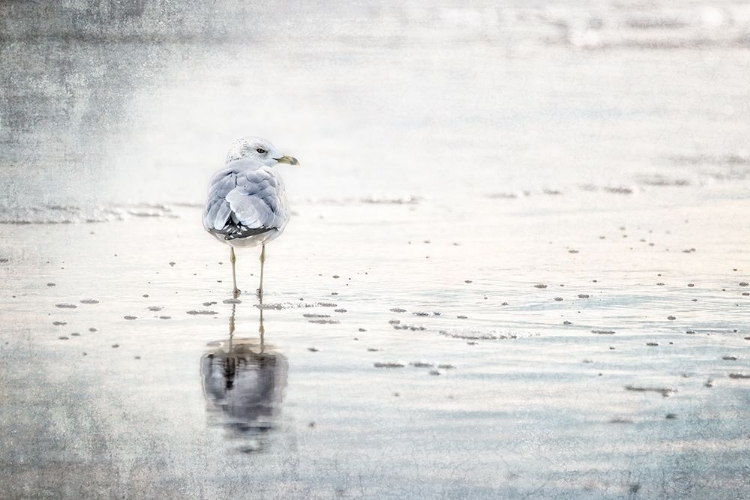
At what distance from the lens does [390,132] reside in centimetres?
1016

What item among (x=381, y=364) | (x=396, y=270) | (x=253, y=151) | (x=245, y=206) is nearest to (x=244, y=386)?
(x=381, y=364)

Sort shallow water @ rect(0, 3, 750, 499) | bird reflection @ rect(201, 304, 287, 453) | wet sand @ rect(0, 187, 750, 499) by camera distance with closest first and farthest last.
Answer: wet sand @ rect(0, 187, 750, 499)
shallow water @ rect(0, 3, 750, 499)
bird reflection @ rect(201, 304, 287, 453)

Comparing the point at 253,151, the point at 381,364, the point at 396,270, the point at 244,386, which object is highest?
the point at 253,151

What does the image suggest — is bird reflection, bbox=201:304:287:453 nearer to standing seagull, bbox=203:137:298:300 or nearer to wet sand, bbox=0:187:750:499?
wet sand, bbox=0:187:750:499

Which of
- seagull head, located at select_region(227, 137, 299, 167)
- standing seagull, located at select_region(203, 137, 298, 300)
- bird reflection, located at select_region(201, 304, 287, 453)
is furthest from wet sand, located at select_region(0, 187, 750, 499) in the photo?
seagull head, located at select_region(227, 137, 299, 167)

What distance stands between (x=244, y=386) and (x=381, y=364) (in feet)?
1.79

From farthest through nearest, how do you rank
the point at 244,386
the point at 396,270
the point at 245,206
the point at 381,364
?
the point at 396,270 → the point at 245,206 → the point at 381,364 → the point at 244,386

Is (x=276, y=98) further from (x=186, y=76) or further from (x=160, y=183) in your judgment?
(x=160, y=183)

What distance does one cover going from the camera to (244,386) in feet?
13.2

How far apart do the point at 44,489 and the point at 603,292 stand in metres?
3.08

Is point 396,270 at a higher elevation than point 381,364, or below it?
higher

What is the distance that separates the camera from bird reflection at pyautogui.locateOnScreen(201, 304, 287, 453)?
360 cm

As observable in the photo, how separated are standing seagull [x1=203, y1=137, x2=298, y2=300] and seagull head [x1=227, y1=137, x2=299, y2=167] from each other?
0.24m

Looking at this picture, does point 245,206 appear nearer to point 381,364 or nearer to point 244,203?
point 244,203
